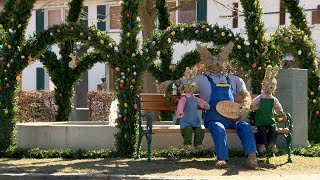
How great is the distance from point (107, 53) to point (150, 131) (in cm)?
184

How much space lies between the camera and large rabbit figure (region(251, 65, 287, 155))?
10727 mm

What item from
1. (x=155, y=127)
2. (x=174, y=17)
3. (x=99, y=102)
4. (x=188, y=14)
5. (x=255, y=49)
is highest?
(x=188, y=14)

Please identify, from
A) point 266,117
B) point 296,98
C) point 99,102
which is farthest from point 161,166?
point 99,102

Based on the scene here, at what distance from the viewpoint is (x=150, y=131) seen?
10.7m

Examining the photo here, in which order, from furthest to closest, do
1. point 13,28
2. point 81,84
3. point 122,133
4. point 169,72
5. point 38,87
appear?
point 38,87, point 81,84, point 169,72, point 13,28, point 122,133

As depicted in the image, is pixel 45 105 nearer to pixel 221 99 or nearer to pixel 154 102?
pixel 154 102

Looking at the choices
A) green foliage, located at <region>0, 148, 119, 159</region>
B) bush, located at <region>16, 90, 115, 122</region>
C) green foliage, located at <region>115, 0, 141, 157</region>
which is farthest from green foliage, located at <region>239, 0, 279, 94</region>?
bush, located at <region>16, 90, 115, 122</region>

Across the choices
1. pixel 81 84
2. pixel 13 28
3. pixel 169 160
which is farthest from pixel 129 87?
pixel 81 84

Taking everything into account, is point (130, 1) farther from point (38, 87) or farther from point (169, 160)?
point (38, 87)

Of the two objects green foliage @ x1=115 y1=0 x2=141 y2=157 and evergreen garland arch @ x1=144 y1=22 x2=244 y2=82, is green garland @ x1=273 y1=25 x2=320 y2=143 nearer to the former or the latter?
evergreen garland arch @ x1=144 y1=22 x2=244 y2=82

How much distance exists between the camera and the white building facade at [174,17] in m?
27.0

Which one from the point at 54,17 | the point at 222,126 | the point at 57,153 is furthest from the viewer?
the point at 54,17

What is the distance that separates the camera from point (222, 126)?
33.7 feet

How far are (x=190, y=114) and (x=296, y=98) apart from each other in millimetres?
2886
